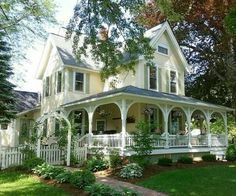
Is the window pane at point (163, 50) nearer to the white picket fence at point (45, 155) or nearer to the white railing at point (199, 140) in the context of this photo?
the white railing at point (199, 140)

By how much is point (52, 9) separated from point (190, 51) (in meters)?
13.4

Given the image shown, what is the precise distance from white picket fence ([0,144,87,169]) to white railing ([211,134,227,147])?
9.31 meters

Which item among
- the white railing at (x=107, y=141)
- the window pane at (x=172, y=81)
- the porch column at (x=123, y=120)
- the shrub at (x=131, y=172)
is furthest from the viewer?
the window pane at (x=172, y=81)

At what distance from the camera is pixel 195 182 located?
12.4 metres

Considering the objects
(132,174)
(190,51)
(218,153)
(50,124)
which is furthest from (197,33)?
(132,174)

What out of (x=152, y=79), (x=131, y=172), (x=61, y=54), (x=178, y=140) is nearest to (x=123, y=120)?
(x=131, y=172)

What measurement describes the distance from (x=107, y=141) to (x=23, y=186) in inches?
283

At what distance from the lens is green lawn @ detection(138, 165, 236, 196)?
10.9m

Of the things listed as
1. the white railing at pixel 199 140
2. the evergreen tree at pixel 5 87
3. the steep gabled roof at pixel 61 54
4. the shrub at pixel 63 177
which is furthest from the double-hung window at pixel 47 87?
the shrub at pixel 63 177

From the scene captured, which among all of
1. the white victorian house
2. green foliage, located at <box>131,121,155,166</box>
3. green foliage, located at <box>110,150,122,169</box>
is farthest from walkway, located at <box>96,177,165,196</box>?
the white victorian house

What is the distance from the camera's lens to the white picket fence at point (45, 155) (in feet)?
51.5

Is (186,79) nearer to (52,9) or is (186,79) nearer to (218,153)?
(218,153)

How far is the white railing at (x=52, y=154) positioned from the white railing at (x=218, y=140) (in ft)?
34.8

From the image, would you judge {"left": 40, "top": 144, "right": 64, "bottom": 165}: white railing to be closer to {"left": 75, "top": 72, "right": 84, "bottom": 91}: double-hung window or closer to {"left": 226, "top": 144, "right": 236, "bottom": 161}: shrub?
{"left": 75, "top": 72, "right": 84, "bottom": 91}: double-hung window
